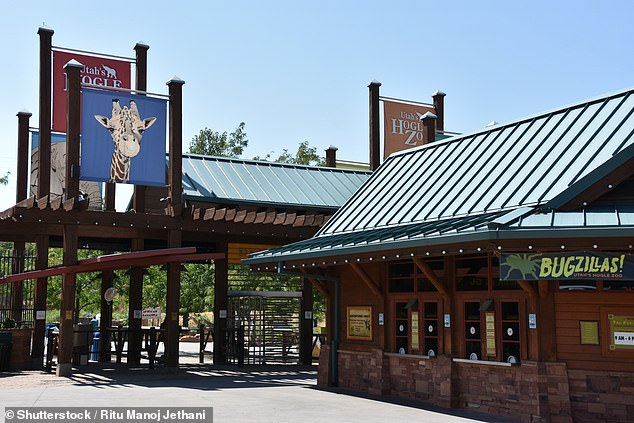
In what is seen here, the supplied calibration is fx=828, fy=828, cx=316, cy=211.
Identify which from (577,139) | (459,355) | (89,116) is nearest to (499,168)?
(577,139)

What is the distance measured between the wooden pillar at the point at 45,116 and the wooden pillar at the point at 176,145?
11.9 ft

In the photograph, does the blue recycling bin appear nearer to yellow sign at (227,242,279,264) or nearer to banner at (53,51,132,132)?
yellow sign at (227,242,279,264)

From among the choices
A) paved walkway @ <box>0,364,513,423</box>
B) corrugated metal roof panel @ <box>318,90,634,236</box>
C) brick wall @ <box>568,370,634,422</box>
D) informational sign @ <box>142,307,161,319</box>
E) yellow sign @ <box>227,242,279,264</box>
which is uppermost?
corrugated metal roof panel @ <box>318,90,634,236</box>

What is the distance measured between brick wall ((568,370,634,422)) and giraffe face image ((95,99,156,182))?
13.6 meters

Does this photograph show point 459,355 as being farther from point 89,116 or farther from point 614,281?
point 89,116

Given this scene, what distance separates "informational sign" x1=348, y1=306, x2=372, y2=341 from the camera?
19062 mm

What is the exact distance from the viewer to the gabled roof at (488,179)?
14516 millimetres

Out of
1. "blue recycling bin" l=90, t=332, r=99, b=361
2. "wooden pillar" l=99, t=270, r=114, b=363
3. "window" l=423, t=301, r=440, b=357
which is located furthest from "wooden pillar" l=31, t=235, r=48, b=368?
"window" l=423, t=301, r=440, b=357

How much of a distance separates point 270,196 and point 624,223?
1647cm

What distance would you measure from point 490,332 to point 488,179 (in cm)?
342

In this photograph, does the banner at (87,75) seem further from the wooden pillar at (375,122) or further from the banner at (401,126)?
the banner at (401,126)

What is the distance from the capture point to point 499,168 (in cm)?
1738

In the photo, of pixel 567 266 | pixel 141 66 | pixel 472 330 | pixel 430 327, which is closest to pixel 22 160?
pixel 141 66

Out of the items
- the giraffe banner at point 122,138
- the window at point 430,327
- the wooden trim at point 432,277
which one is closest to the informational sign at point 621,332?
the wooden trim at point 432,277
